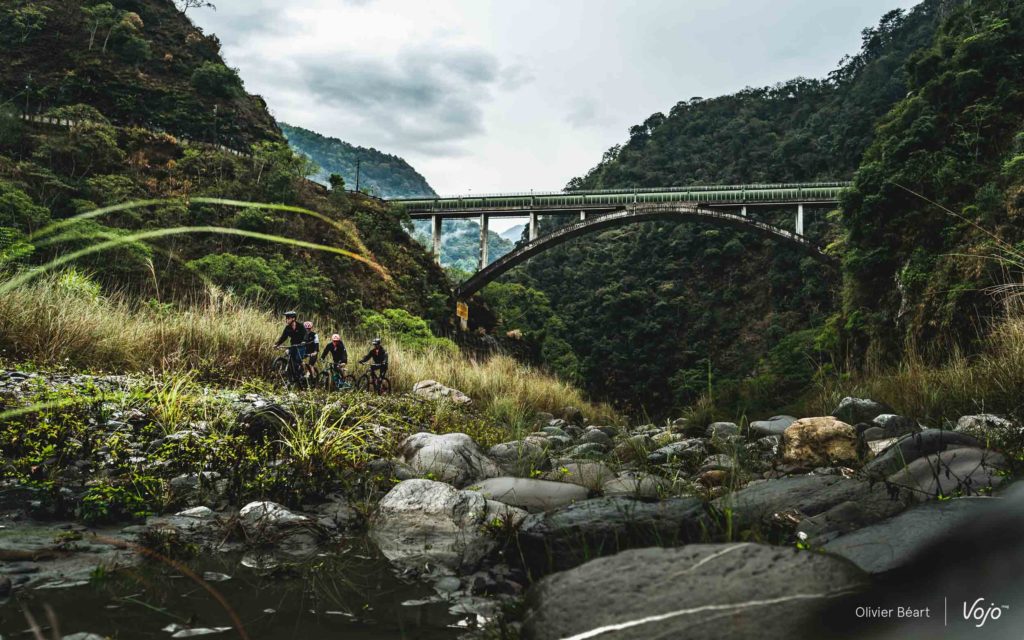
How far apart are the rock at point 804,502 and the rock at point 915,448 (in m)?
0.37

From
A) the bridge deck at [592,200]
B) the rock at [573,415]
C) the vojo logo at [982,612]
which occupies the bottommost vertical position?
the rock at [573,415]

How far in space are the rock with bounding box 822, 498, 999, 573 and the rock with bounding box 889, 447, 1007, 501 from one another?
308mm

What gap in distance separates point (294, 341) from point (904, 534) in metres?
8.04

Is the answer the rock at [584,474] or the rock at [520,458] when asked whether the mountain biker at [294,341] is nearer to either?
the rock at [520,458]

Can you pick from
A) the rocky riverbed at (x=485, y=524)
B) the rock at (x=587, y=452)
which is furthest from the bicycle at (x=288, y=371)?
the rock at (x=587, y=452)

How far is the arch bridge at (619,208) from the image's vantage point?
34969mm

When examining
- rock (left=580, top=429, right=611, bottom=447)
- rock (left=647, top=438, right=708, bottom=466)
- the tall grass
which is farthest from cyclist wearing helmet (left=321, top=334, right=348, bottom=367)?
rock (left=647, top=438, right=708, bottom=466)

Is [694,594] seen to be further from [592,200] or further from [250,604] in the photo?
[592,200]

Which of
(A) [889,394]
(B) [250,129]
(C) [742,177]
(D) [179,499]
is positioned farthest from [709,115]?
(D) [179,499]

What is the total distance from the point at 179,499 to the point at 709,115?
69.2m

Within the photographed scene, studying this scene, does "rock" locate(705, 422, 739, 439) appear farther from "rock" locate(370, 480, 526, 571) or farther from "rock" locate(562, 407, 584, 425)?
"rock" locate(562, 407, 584, 425)

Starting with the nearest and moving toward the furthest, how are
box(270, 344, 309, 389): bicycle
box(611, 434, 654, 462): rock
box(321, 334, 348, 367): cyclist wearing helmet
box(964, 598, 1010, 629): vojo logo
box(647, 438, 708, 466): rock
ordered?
box(964, 598, 1010, 629): vojo logo
box(647, 438, 708, 466): rock
box(611, 434, 654, 462): rock
box(270, 344, 309, 389): bicycle
box(321, 334, 348, 367): cyclist wearing helmet

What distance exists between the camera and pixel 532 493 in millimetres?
3891

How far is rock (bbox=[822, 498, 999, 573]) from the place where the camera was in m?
2.14
